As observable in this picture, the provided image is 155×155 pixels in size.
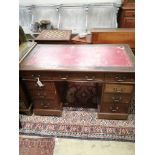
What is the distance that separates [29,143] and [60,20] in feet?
9.47

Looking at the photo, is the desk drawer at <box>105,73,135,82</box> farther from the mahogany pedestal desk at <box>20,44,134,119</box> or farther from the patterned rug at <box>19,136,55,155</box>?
the patterned rug at <box>19,136,55,155</box>

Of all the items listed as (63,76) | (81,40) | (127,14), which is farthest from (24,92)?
(127,14)

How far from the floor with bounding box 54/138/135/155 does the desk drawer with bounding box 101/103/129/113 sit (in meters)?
0.39

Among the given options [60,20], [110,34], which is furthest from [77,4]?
[110,34]

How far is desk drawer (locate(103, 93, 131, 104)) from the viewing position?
8.37 feet

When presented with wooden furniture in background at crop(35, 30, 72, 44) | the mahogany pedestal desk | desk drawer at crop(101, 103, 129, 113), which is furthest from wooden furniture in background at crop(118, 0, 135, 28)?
desk drawer at crop(101, 103, 129, 113)

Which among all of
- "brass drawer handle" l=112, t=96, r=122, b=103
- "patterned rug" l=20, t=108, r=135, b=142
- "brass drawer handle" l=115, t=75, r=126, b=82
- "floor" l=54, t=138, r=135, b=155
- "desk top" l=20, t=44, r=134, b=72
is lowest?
"floor" l=54, t=138, r=135, b=155

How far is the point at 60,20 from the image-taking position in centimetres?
469

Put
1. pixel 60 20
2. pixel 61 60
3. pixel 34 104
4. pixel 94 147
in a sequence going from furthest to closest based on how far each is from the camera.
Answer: pixel 60 20, pixel 34 104, pixel 61 60, pixel 94 147

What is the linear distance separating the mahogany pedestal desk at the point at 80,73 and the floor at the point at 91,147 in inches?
15.3

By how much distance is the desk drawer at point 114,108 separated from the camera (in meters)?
2.65
